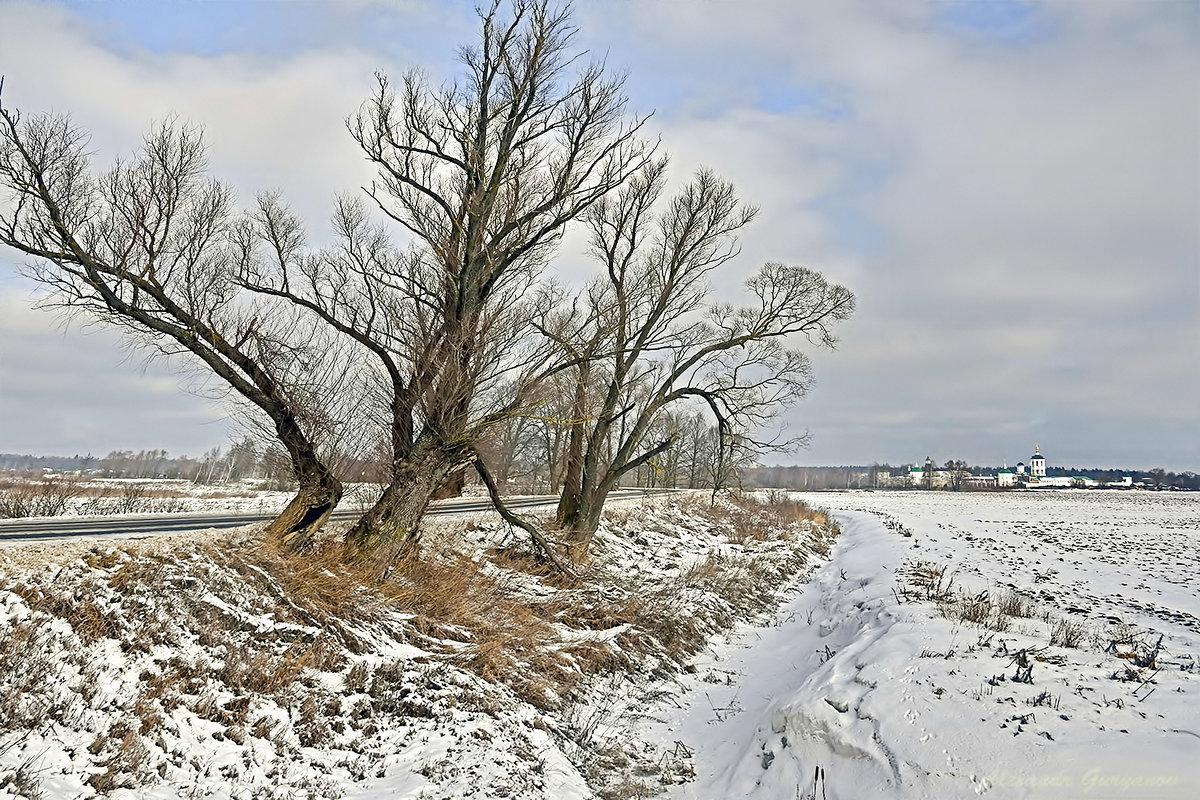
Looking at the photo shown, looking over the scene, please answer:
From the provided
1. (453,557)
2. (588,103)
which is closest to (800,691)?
(453,557)

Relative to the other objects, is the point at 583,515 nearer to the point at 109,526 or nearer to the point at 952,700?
the point at 109,526

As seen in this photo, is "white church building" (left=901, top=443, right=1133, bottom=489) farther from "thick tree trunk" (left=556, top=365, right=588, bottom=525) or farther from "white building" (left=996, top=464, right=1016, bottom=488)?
"thick tree trunk" (left=556, top=365, right=588, bottom=525)

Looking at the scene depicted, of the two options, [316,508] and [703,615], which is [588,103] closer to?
[316,508]

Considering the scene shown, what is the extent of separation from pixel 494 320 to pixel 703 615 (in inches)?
278

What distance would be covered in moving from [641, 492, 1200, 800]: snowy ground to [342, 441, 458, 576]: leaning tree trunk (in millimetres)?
5011

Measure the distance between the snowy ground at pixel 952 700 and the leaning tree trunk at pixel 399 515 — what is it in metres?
5.01

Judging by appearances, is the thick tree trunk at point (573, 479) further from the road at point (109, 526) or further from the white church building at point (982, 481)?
the white church building at point (982, 481)

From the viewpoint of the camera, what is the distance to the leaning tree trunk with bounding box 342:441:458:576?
10.9 metres

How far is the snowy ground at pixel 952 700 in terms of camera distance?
550cm

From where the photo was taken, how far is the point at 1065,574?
17.4m

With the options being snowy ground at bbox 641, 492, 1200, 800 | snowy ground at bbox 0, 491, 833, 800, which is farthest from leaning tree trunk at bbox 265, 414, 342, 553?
snowy ground at bbox 641, 492, 1200, 800

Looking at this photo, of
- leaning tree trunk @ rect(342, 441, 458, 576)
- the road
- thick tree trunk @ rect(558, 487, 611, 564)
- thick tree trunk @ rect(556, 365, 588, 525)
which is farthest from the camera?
thick tree trunk @ rect(556, 365, 588, 525)

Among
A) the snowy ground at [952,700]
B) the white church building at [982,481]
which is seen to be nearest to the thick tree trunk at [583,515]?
the snowy ground at [952,700]

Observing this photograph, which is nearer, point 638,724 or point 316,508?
point 638,724
